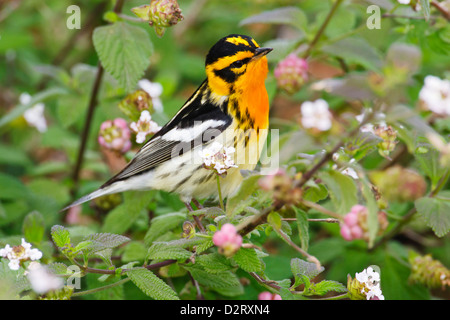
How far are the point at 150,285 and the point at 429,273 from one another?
119cm

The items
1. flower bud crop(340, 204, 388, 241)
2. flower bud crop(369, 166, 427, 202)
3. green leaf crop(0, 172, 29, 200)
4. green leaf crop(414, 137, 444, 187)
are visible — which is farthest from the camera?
green leaf crop(0, 172, 29, 200)

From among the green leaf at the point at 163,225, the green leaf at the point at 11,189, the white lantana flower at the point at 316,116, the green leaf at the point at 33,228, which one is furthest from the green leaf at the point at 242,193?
the green leaf at the point at 11,189

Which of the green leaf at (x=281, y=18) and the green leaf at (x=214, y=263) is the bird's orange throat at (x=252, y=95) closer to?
the green leaf at (x=281, y=18)

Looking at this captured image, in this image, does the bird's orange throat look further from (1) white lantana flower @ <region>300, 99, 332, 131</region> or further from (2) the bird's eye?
(1) white lantana flower @ <region>300, 99, 332, 131</region>

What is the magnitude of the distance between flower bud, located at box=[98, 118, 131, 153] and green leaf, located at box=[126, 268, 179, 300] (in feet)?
2.16

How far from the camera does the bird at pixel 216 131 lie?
2.19 meters

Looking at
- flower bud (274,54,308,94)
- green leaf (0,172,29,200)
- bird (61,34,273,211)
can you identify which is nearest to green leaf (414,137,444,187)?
flower bud (274,54,308,94)

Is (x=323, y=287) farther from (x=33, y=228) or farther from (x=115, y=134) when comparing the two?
(x=33, y=228)

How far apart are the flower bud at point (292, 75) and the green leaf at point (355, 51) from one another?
589 millimetres

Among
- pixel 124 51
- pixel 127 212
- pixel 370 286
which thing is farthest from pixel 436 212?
pixel 124 51

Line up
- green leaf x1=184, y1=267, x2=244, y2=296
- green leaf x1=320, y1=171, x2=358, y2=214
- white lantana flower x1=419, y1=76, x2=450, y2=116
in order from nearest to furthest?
white lantana flower x1=419, y1=76, x2=450, y2=116 < green leaf x1=320, y1=171, x2=358, y2=214 < green leaf x1=184, y1=267, x2=244, y2=296

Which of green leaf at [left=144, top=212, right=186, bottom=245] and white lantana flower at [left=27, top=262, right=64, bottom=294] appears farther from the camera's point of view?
green leaf at [left=144, top=212, right=186, bottom=245]

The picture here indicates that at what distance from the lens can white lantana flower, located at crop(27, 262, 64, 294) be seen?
58.6 inches
